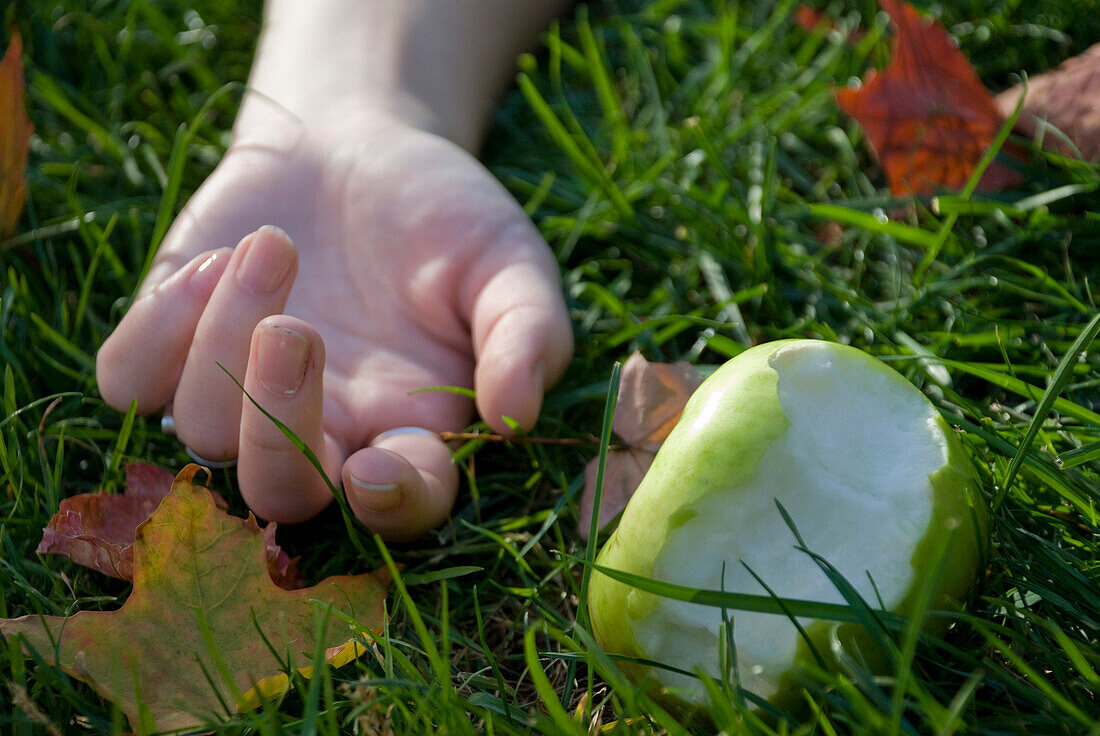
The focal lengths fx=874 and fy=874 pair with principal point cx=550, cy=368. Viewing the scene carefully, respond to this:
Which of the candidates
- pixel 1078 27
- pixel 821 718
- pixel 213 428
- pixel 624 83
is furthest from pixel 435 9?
pixel 821 718

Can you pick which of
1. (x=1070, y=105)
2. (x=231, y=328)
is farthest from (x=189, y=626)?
(x=1070, y=105)

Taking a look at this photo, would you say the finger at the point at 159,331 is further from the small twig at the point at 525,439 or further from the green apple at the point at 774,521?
the green apple at the point at 774,521

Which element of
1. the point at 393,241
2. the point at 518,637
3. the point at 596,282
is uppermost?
the point at 393,241

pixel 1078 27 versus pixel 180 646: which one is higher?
pixel 1078 27

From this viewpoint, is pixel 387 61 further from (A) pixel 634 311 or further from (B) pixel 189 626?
(B) pixel 189 626

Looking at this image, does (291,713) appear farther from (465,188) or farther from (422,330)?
(465,188)
